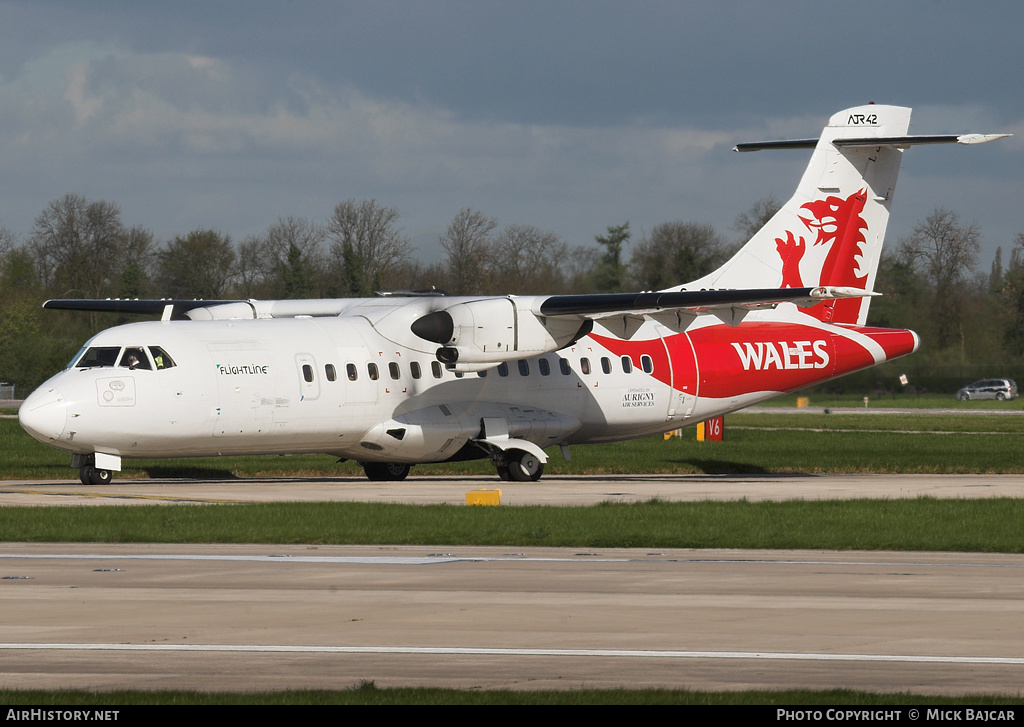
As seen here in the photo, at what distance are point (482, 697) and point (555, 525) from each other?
10579 millimetres

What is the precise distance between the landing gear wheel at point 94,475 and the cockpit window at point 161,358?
2472 millimetres

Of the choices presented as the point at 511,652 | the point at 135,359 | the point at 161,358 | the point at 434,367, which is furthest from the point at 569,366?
the point at 511,652

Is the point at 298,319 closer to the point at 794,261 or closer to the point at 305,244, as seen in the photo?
the point at 794,261

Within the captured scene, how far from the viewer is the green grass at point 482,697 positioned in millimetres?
7930

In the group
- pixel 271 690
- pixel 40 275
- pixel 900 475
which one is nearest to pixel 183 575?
pixel 271 690

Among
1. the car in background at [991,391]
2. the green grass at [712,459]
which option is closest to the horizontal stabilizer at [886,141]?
the green grass at [712,459]

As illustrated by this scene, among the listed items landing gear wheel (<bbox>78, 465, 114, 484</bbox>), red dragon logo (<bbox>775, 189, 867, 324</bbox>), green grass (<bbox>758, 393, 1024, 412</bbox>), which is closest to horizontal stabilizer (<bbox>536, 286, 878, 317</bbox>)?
red dragon logo (<bbox>775, 189, 867, 324</bbox>)

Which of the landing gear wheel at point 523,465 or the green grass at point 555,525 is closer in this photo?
the green grass at point 555,525

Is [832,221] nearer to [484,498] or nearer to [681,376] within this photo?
[681,376]

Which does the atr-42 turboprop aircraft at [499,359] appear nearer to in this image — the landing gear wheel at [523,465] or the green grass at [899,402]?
the landing gear wheel at [523,465]

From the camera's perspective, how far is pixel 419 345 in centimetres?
2861

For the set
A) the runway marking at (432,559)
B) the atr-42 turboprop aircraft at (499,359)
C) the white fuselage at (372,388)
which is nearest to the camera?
the runway marking at (432,559)

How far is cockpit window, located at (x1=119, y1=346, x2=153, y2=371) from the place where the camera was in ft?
82.3

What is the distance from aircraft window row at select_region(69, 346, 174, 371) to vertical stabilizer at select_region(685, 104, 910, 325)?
13262 mm
